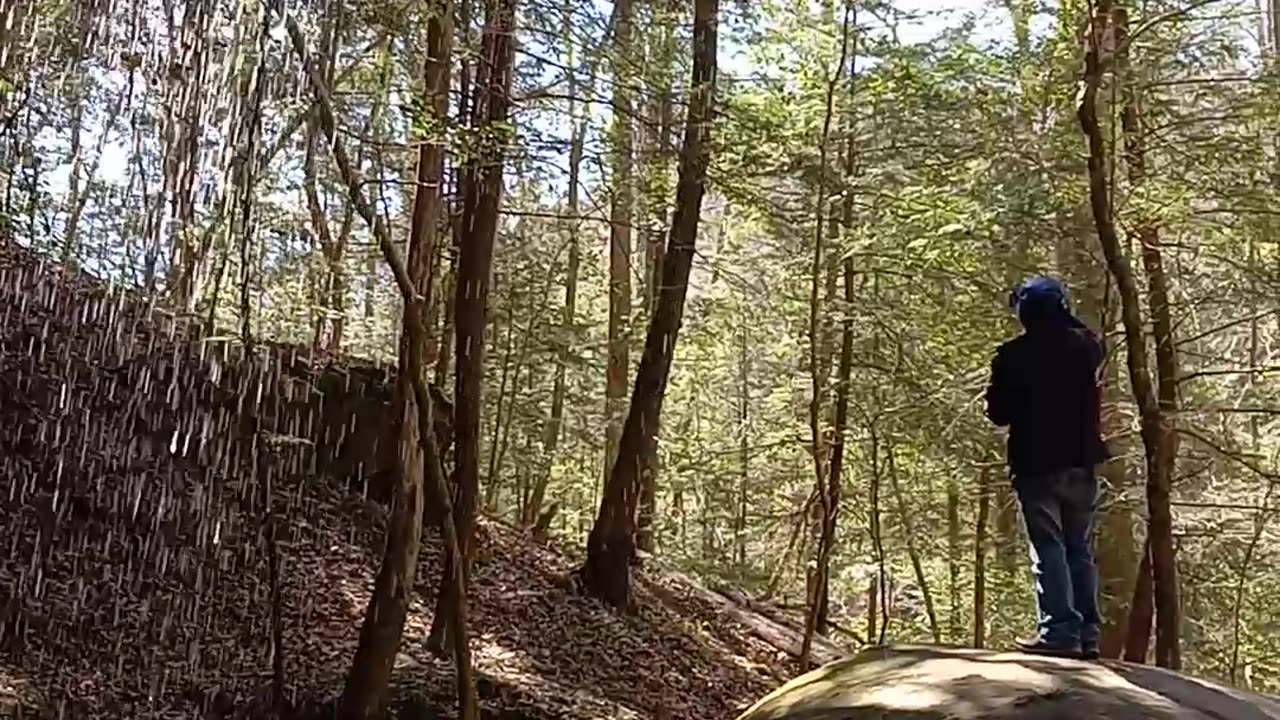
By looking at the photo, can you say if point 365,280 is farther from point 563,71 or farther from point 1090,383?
point 1090,383

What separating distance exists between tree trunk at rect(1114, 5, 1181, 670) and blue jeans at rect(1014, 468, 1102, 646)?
2.25 metres

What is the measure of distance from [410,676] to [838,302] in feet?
16.9

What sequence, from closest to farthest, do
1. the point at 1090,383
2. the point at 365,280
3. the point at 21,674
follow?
the point at 1090,383 < the point at 21,674 < the point at 365,280

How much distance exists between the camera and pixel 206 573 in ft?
28.2

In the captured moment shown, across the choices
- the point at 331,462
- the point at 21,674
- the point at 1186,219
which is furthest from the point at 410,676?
the point at 1186,219

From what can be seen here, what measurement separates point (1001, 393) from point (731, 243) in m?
9.83

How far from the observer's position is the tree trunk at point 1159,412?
6684mm

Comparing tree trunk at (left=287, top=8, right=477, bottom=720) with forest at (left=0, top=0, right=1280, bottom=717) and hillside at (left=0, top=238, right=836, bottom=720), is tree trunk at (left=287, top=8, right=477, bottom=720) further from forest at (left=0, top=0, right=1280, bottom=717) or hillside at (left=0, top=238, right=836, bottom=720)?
hillside at (left=0, top=238, right=836, bottom=720)

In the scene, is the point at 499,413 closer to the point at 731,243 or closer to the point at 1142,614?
the point at 731,243

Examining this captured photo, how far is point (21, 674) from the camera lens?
6609 millimetres

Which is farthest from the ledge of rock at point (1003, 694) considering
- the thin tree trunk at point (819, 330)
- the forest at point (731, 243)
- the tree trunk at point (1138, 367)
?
the thin tree trunk at point (819, 330)

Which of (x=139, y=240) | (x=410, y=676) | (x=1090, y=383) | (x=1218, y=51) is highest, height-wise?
(x=1218, y=51)

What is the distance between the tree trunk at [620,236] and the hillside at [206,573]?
224cm

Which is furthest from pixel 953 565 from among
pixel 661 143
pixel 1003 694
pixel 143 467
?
pixel 1003 694
